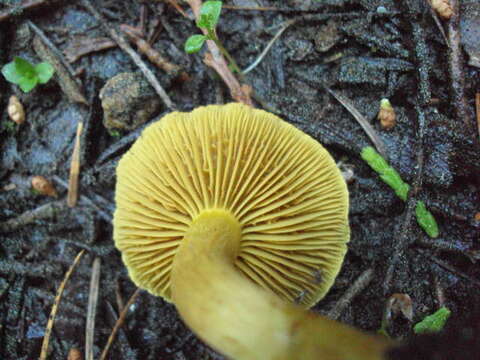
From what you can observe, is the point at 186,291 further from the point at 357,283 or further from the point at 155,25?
the point at 155,25

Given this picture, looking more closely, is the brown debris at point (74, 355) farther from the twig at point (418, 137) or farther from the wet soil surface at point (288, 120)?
the twig at point (418, 137)

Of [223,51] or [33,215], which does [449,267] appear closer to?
[223,51]

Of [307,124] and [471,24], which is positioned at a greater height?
[471,24]

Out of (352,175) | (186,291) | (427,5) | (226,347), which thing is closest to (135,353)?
(186,291)

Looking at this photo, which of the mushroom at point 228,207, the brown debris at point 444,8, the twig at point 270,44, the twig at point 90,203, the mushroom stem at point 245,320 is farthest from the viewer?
the twig at point 270,44

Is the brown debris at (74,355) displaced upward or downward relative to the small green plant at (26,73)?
downward

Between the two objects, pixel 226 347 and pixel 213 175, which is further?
pixel 213 175

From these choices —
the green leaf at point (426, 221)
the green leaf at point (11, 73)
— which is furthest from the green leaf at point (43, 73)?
the green leaf at point (426, 221)

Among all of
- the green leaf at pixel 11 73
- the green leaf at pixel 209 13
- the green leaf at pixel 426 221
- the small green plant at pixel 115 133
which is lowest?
the green leaf at pixel 426 221
